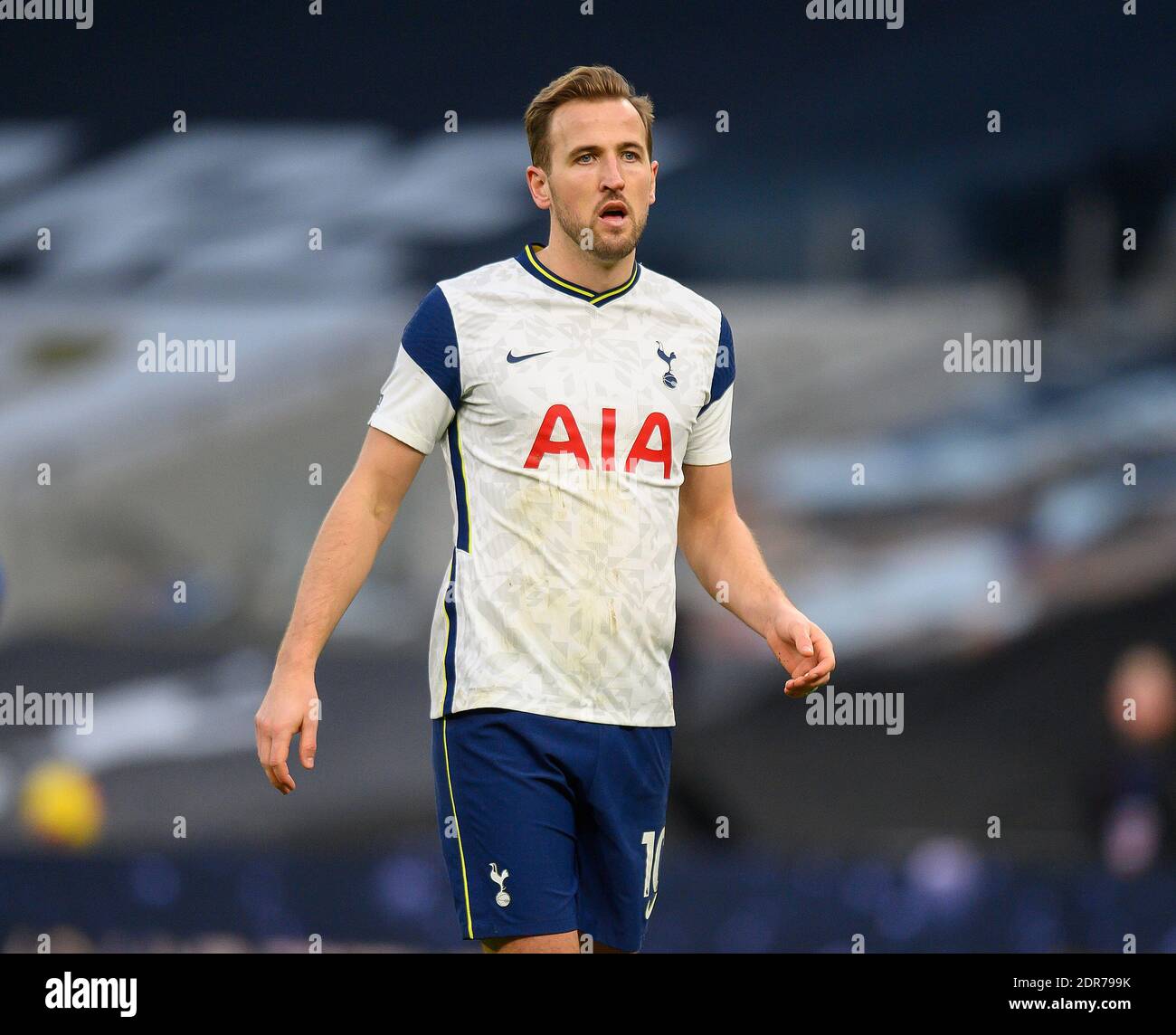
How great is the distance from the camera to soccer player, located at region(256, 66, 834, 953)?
302cm

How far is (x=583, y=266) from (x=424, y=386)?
0.40 m

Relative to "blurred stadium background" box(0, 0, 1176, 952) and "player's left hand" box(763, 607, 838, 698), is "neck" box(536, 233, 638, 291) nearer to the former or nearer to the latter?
"player's left hand" box(763, 607, 838, 698)

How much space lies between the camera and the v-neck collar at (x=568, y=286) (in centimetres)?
322

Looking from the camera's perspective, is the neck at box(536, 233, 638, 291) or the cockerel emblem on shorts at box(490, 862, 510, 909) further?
the neck at box(536, 233, 638, 291)

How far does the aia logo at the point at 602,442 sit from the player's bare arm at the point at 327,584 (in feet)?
0.78

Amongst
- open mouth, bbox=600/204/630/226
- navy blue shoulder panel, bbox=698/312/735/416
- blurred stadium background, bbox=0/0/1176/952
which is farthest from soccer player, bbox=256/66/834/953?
blurred stadium background, bbox=0/0/1176/952

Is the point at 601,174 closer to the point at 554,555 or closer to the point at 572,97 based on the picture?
the point at 572,97

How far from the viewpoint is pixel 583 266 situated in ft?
10.5

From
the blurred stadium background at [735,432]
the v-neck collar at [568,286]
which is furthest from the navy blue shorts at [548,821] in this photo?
the blurred stadium background at [735,432]

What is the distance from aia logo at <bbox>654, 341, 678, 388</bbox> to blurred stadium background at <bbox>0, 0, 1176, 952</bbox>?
2.36m

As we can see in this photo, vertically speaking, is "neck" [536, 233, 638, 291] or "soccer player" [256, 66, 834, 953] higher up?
"neck" [536, 233, 638, 291]

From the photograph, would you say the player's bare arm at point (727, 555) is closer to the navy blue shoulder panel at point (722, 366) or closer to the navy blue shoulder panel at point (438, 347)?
the navy blue shoulder panel at point (722, 366)

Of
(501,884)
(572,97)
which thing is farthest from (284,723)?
(572,97)

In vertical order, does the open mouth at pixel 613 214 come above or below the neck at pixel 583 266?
above
